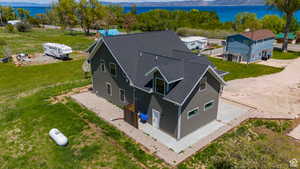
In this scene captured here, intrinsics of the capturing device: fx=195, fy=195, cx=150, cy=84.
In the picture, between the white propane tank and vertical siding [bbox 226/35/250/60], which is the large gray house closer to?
the white propane tank

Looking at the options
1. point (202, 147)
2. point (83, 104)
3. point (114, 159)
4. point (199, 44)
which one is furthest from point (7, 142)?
point (199, 44)

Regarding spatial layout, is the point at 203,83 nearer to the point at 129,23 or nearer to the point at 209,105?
the point at 209,105

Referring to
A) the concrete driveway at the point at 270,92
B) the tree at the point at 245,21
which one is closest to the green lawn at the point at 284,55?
the concrete driveway at the point at 270,92

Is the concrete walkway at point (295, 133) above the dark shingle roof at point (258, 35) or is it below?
below

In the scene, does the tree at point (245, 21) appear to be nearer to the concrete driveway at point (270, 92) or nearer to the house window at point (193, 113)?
the concrete driveway at point (270, 92)

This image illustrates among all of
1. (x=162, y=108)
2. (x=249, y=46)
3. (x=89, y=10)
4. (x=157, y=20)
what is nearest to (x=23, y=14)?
(x=89, y=10)
